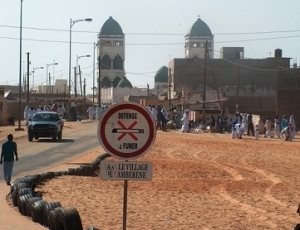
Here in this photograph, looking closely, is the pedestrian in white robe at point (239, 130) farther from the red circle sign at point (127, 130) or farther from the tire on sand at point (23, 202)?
the red circle sign at point (127, 130)

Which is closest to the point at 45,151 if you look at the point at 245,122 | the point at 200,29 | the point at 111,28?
the point at 245,122

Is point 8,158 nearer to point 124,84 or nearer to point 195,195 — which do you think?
point 195,195

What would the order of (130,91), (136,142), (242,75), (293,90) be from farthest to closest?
(130,91)
(242,75)
(293,90)
(136,142)

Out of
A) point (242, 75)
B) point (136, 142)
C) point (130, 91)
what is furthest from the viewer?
point (130, 91)

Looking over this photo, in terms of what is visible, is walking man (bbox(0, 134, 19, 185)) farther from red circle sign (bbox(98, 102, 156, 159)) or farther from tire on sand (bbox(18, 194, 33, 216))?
red circle sign (bbox(98, 102, 156, 159))

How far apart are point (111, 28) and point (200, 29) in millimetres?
15370

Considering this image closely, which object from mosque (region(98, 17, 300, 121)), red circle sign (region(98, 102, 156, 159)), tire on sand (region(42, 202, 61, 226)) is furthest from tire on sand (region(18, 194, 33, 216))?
mosque (region(98, 17, 300, 121))

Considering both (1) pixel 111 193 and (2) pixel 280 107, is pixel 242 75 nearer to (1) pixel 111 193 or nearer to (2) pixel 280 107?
(2) pixel 280 107

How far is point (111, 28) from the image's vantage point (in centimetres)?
14350

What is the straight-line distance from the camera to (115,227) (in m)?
14.7

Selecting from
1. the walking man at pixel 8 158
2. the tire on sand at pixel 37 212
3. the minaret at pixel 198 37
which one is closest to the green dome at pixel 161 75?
the minaret at pixel 198 37

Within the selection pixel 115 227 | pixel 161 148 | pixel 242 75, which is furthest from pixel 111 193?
pixel 242 75

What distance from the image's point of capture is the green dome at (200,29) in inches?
5408

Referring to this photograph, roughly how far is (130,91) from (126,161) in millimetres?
119790
